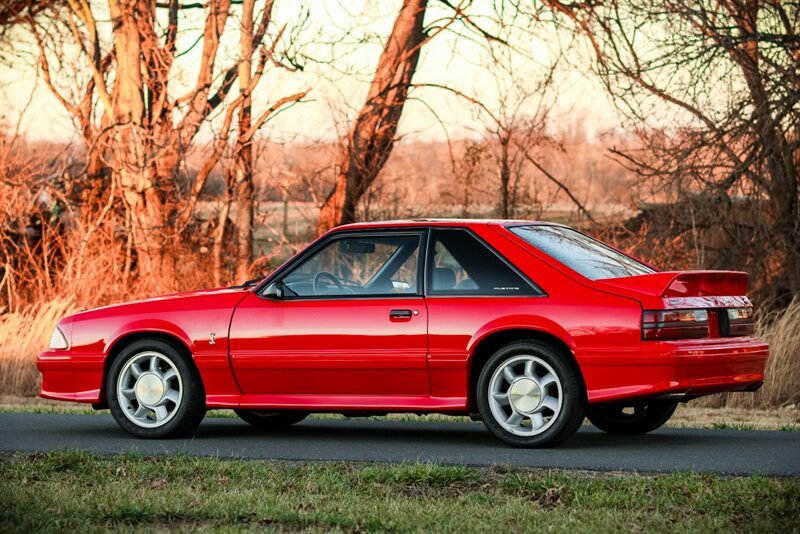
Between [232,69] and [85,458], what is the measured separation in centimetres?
1408

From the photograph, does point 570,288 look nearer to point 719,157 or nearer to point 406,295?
point 406,295

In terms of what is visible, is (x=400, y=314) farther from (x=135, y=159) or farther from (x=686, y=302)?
(x=135, y=159)

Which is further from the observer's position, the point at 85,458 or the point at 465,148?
the point at 465,148

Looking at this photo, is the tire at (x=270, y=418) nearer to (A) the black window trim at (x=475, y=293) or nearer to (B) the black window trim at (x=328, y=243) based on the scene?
(B) the black window trim at (x=328, y=243)

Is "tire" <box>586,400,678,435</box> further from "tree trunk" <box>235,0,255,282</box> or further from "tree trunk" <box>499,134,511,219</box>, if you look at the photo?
"tree trunk" <box>235,0,255,282</box>

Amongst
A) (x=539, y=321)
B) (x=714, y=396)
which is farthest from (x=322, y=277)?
(x=714, y=396)

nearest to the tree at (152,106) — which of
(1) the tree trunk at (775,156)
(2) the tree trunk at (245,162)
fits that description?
(2) the tree trunk at (245,162)

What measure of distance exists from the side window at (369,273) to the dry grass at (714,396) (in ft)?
19.0

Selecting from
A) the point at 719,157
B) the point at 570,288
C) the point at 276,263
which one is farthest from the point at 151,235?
the point at 570,288

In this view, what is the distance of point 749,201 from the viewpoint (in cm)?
1808

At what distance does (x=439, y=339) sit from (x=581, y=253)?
1.22 metres

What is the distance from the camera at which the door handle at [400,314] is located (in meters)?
9.03

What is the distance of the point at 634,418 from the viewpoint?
10.2 meters

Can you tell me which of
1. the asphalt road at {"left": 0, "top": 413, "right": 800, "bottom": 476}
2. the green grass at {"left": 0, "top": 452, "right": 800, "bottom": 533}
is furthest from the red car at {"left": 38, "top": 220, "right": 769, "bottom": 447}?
the green grass at {"left": 0, "top": 452, "right": 800, "bottom": 533}
